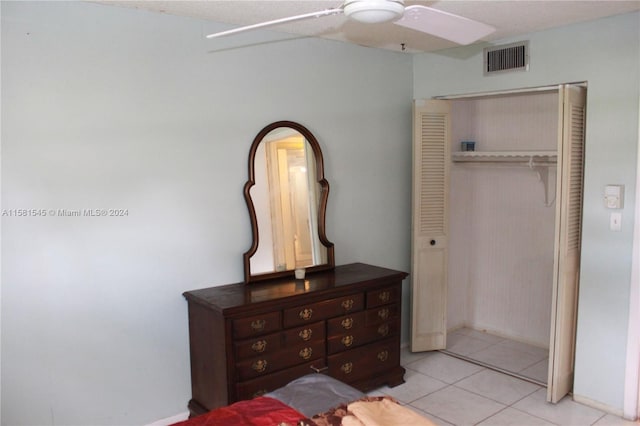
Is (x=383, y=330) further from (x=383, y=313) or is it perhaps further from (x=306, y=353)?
(x=306, y=353)

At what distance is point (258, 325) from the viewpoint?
2.90 meters

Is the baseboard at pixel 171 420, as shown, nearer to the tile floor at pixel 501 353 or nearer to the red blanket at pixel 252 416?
the red blanket at pixel 252 416

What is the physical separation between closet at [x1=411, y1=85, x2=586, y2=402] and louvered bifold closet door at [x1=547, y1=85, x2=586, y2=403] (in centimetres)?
2

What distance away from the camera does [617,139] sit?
3125 mm

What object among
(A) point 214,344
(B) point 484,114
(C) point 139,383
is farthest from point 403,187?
(C) point 139,383

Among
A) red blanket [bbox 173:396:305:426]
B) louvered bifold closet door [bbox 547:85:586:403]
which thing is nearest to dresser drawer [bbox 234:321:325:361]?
red blanket [bbox 173:396:305:426]

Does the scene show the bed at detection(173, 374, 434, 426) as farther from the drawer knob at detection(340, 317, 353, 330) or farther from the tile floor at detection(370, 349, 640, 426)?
the tile floor at detection(370, 349, 640, 426)

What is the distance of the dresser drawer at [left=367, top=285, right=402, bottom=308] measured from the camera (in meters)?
3.47

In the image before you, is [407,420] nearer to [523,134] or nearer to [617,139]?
[617,139]

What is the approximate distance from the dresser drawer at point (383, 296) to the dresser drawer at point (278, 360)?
0.47 meters

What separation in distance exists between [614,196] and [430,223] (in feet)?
4.49

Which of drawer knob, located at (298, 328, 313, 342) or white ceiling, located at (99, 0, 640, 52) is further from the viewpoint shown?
drawer knob, located at (298, 328, 313, 342)

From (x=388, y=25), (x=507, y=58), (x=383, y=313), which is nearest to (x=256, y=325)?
(x=383, y=313)

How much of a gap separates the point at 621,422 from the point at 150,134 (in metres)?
3.29
